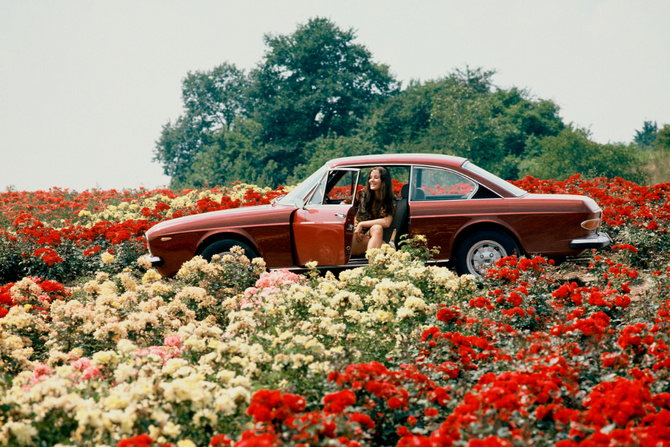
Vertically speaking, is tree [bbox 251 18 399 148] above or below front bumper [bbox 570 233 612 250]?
above

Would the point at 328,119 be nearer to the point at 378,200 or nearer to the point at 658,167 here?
the point at 658,167

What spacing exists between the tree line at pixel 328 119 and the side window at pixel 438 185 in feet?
85.0

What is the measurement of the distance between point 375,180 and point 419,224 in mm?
736

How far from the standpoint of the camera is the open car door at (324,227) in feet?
22.9

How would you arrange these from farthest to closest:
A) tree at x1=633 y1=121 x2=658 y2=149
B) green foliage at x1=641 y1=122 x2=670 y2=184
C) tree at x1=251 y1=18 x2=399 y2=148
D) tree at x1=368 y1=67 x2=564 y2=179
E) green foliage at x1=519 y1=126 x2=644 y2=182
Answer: tree at x1=633 y1=121 x2=658 y2=149, tree at x1=251 y1=18 x2=399 y2=148, tree at x1=368 y1=67 x2=564 y2=179, green foliage at x1=519 y1=126 x2=644 y2=182, green foliage at x1=641 y1=122 x2=670 y2=184

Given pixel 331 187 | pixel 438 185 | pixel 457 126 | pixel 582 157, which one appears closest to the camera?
pixel 438 185

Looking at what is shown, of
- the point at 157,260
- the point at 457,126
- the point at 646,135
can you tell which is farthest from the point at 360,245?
the point at 646,135

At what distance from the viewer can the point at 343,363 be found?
3.63 metres

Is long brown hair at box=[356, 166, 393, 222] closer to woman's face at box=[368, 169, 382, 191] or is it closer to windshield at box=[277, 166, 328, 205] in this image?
woman's face at box=[368, 169, 382, 191]

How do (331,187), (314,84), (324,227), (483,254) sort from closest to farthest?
(324,227), (483,254), (331,187), (314,84)

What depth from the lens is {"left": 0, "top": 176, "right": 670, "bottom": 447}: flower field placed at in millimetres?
2873

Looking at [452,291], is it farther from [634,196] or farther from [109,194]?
[109,194]

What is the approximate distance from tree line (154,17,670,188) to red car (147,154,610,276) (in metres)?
25.9

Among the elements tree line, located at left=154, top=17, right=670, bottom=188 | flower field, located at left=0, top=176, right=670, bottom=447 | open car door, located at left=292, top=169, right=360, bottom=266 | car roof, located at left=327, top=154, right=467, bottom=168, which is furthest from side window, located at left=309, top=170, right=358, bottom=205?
tree line, located at left=154, top=17, right=670, bottom=188
